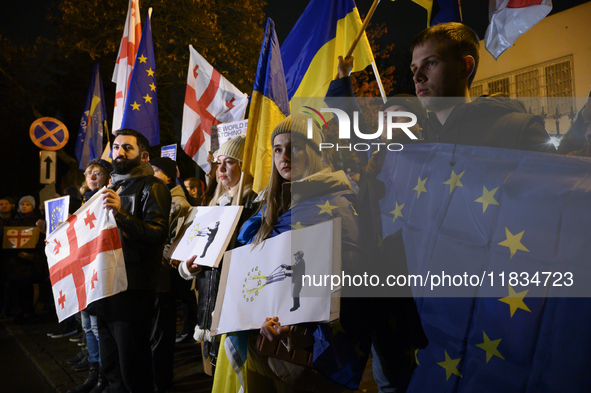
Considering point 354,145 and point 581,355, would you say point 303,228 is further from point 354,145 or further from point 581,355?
point 581,355

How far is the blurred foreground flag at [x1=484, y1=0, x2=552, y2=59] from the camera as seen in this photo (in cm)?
311

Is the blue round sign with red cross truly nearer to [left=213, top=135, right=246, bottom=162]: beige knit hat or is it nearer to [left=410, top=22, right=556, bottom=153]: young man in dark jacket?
[left=213, top=135, right=246, bottom=162]: beige knit hat

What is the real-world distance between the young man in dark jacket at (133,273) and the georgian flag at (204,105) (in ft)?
11.0

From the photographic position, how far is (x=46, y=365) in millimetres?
5344

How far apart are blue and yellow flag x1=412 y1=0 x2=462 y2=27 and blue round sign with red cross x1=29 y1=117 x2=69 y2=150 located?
862 cm

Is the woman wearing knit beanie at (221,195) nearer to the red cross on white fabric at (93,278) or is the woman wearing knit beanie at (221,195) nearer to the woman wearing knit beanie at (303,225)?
the red cross on white fabric at (93,278)

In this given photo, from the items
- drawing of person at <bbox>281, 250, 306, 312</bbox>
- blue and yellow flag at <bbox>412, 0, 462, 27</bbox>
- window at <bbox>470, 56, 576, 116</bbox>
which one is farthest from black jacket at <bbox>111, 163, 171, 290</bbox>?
window at <bbox>470, 56, 576, 116</bbox>

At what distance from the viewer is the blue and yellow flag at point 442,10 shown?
3.55 m

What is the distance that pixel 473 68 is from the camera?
2.10 metres

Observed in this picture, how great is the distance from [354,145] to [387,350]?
3.58ft

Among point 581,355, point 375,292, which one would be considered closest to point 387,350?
point 375,292

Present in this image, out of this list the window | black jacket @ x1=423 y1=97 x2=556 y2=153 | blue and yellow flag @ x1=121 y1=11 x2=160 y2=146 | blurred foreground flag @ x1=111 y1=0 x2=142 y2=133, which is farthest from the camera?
the window

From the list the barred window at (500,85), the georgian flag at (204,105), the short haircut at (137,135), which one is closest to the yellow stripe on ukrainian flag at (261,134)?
the short haircut at (137,135)

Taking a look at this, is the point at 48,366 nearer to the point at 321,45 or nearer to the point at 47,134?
the point at 321,45
